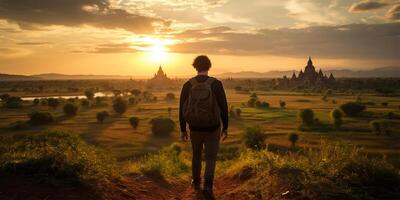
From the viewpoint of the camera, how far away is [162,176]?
10.9m

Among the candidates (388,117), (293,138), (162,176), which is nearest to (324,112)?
(388,117)

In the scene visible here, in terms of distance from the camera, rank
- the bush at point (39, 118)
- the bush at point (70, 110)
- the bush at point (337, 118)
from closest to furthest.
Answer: the bush at point (337, 118)
the bush at point (39, 118)
the bush at point (70, 110)

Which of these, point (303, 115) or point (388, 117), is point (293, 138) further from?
point (388, 117)

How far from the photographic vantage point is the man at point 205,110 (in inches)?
318

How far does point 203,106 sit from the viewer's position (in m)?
8.06

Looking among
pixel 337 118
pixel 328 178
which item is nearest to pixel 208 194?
pixel 328 178

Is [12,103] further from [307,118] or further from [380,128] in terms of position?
[380,128]

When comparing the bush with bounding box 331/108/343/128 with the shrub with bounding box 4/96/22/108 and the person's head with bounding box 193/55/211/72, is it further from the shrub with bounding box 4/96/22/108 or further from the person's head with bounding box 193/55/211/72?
the shrub with bounding box 4/96/22/108

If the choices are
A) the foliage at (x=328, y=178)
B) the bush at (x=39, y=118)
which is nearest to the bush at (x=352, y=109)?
the bush at (x=39, y=118)

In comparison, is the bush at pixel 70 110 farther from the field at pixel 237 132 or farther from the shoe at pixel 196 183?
the shoe at pixel 196 183

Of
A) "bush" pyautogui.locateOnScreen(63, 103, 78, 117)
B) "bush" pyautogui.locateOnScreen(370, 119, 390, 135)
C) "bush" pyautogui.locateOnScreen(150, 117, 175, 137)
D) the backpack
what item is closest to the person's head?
the backpack

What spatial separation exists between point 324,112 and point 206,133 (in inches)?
3159

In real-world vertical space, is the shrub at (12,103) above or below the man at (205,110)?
below

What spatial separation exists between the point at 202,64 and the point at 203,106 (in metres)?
0.94
